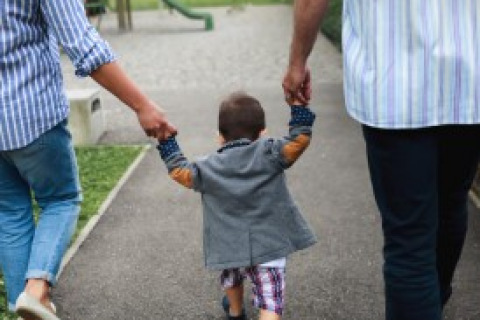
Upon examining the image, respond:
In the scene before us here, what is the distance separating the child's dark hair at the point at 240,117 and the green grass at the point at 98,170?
6.44ft

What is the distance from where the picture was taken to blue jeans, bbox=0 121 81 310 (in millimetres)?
2723

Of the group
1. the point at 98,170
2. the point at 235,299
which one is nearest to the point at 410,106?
the point at 235,299

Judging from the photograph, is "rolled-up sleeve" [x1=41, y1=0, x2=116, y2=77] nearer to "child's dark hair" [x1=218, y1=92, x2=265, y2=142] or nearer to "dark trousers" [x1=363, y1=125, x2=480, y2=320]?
"child's dark hair" [x1=218, y1=92, x2=265, y2=142]

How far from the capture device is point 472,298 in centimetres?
334

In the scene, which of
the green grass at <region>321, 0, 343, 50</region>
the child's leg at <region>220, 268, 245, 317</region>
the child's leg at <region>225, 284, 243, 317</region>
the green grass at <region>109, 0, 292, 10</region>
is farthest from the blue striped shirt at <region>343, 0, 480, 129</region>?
the green grass at <region>109, 0, 292, 10</region>

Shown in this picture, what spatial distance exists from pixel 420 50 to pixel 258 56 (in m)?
10.9

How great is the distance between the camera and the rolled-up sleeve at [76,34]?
250 centimetres

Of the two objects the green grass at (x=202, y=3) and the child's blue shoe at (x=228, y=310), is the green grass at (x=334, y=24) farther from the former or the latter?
the child's blue shoe at (x=228, y=310)

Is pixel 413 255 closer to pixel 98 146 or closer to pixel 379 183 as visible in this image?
pixel 379 183

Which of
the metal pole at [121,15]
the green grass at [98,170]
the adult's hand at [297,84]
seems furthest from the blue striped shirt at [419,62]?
the metal pole at [121,15]

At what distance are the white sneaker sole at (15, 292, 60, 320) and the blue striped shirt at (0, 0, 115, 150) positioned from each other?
0.54 meters

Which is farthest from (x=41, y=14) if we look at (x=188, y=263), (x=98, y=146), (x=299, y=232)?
(x=98, y=146)

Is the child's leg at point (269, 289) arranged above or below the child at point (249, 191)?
below

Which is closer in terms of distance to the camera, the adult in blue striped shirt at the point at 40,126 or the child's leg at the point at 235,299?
the adult in blue striped shirt at the point at 40,126
